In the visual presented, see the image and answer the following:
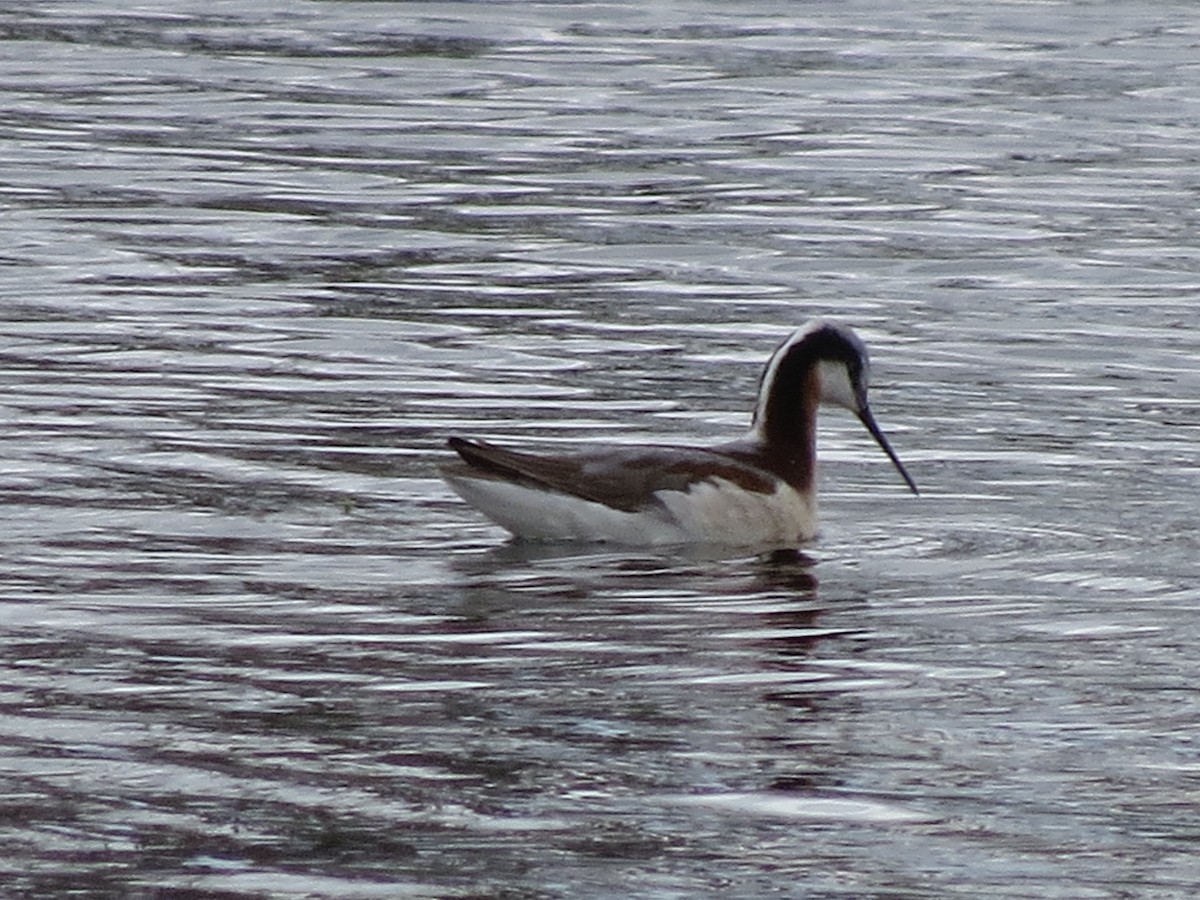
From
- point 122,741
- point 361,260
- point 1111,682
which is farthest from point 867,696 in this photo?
point 361,260

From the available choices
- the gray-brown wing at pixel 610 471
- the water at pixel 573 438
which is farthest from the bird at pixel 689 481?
the water at pixel 573 438

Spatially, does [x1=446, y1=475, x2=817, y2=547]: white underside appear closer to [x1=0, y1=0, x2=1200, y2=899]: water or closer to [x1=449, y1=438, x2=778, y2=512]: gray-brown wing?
[x1=449, y1=438, x2=778, y2=512]: gray-brown wing

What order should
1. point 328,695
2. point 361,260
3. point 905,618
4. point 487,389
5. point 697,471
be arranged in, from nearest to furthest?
point 328,695 < point 905,618 < point 697,471 < point 487,389 < point 361,260

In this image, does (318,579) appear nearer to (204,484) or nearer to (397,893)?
(204,484)

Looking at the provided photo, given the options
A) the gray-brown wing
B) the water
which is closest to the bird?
the gray-brown wing

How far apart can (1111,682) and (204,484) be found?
434cm

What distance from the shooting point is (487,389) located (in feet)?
49.4

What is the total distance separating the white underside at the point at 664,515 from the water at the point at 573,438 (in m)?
0.15

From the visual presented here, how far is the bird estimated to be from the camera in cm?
1214

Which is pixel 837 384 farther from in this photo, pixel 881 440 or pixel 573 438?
pixel 573 438

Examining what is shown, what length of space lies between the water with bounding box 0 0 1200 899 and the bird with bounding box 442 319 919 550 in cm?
18

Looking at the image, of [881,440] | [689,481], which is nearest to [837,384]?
[881,440]

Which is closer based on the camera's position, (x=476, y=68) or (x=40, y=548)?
(x=40, y=548)

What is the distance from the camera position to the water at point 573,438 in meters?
7.92
